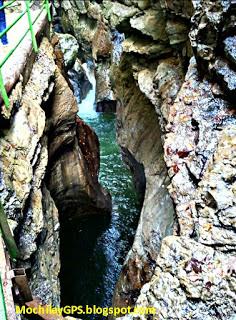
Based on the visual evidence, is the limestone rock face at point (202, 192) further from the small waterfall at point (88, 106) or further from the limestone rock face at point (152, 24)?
the small waterfall at point (88, 106)

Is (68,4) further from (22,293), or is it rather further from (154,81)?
(22,293)

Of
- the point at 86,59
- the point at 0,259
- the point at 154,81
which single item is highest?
the point at 86,59

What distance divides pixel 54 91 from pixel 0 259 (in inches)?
229

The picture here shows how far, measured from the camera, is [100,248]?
10664mm

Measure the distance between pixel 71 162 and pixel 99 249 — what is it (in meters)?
A: 2.85

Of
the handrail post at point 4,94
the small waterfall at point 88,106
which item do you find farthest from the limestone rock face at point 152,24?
the small waterfall at point 88,106

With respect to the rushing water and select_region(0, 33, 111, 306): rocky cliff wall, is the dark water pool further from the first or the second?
select_region(0, 33, 111, 306): rocky cliff wall

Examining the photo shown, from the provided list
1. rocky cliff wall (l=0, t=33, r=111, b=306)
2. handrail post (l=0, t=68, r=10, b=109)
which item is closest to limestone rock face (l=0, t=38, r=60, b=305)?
rocky cliff wall (l=0, t=33, r=111, b=306)

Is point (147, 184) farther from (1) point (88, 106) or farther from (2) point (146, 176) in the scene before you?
(1) point (88, 106)

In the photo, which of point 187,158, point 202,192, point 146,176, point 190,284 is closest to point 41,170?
point 187,158

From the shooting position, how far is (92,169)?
11414 millimetres

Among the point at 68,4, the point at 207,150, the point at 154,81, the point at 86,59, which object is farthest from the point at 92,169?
the point at 68,4

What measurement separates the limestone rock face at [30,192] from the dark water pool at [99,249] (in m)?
2.71

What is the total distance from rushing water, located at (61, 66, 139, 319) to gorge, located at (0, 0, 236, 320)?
36mm
